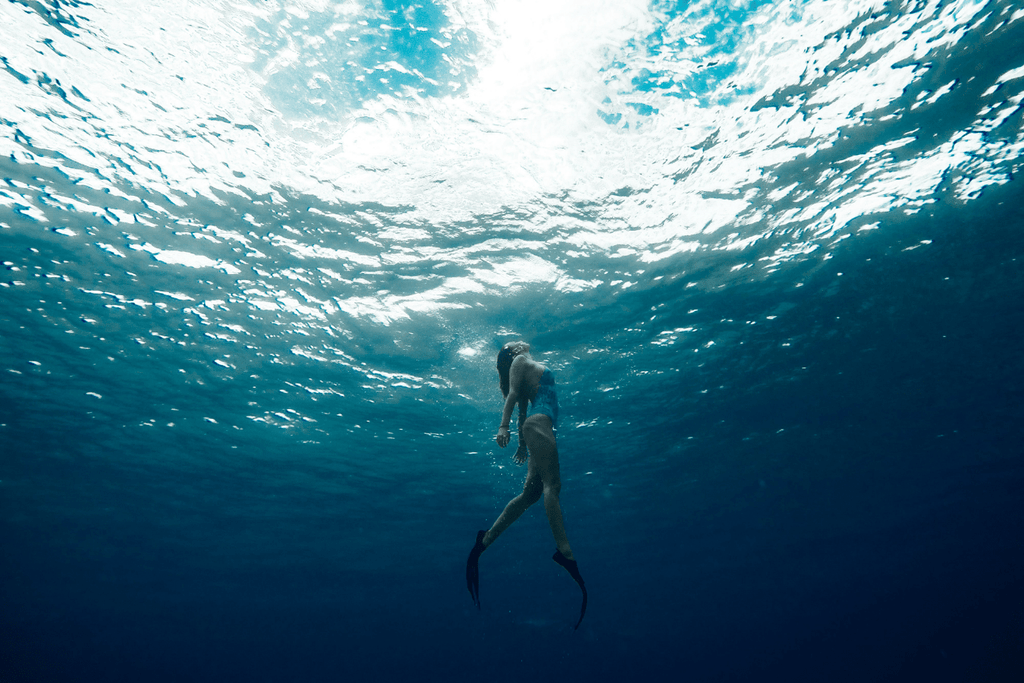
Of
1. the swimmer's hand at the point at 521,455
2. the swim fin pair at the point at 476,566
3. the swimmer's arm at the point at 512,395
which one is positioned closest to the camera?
the swim fin pair at the point at 476,566

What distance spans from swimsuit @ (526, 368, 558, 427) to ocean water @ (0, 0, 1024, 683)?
529cm

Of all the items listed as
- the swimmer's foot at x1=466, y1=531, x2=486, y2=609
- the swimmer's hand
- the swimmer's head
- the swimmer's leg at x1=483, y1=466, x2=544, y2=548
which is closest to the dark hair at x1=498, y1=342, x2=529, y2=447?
the swimmer's head

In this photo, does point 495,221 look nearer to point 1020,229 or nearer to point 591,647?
point 1020,229

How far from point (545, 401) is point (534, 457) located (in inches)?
29.1

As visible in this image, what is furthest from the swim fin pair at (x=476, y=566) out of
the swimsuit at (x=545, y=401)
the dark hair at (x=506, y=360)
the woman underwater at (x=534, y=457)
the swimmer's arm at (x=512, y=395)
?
the dark hair at (x=506, y=360)

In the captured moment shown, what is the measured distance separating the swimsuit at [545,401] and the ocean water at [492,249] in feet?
17.3

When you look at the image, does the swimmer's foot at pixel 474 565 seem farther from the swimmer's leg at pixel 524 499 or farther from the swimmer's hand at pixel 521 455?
the swimmer's hand at pixel 521 455

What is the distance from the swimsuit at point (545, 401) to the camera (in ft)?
15.9

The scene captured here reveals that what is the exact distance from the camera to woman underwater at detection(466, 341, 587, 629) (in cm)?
394

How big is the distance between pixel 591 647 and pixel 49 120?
5887 inches

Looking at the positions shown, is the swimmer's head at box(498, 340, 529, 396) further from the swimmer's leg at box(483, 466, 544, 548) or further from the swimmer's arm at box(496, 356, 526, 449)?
the swimmer's leg at box(483, 466, 544, 548)


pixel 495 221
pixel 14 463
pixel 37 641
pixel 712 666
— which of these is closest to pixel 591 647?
pixel 712 666

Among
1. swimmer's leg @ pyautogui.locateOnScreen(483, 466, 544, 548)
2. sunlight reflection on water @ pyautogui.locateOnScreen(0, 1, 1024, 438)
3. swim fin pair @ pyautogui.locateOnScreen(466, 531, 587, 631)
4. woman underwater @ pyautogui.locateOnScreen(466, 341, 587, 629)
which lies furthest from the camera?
sunlight reflection on water @ pyautogui.locateOnScreen(0, 1, 1024, 438)

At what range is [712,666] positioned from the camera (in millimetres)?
112188
